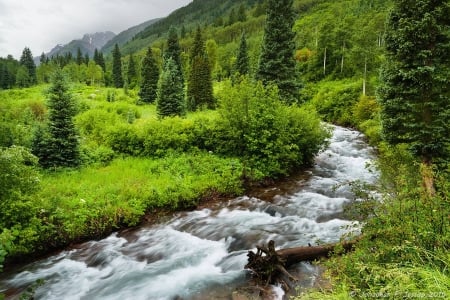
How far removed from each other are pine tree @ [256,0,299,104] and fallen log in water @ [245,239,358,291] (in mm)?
20814

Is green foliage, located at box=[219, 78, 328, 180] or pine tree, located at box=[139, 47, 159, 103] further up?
pine tree, located at box=[139, 47, 159, 103]

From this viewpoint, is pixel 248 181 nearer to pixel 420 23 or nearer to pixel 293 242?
pixel 293 242

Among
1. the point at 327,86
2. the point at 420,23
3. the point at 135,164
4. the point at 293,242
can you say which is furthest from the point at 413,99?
the point at 327,86

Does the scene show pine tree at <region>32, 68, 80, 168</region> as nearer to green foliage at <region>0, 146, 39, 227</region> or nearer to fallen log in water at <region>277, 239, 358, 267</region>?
green foliage at <region>0, 146, 39, 227</region>

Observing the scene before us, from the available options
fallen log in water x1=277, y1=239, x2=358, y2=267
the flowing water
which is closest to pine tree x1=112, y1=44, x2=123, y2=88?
the flowing water

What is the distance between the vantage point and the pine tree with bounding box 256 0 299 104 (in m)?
29.6

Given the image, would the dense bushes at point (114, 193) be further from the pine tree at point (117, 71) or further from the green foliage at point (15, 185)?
the pine tree at point (117, 71)

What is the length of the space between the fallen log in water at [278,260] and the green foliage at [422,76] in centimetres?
656

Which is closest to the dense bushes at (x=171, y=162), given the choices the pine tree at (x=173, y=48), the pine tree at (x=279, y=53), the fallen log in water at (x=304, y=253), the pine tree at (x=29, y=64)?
the fallen log in water at (x=304, y=253)

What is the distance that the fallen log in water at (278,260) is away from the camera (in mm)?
9320

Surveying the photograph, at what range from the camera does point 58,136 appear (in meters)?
18.7

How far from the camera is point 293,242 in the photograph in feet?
39.1

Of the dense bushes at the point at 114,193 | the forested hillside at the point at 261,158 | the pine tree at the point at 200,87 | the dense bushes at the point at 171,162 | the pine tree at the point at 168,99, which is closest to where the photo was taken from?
the forested hillside at the point at 261,158

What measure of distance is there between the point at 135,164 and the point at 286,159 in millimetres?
8717
